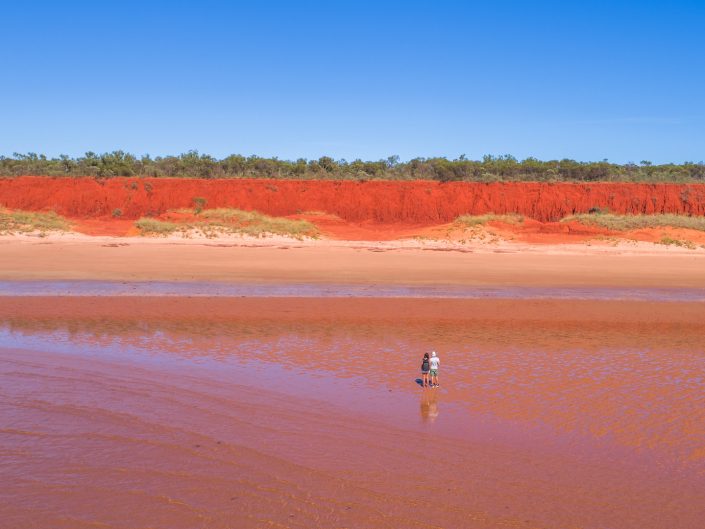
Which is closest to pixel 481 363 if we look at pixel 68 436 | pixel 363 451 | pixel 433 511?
pixel 363 451

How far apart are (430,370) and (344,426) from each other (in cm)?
206

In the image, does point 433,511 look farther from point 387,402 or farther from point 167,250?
point 167,250

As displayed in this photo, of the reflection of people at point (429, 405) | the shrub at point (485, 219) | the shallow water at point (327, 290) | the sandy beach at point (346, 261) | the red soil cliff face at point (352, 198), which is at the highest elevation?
the red soil cliff face at point (352, 198)

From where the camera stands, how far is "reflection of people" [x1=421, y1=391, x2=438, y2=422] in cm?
750

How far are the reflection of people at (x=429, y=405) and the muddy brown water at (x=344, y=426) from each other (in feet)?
0.15

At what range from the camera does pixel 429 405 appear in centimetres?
795

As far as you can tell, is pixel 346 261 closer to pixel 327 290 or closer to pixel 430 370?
pixel 327 290

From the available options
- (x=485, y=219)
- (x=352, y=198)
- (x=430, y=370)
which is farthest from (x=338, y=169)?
(x=430, y=370)

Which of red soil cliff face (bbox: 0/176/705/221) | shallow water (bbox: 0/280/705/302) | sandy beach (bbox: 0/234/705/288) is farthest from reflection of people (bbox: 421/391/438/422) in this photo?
red soil cliff face (bbox: 0/176/705/221)

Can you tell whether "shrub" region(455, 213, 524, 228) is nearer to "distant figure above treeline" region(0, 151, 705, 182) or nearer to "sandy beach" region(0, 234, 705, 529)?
"distant figure above treeline" region(0, 151, 705, 182)

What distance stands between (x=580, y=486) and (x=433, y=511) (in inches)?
58.2

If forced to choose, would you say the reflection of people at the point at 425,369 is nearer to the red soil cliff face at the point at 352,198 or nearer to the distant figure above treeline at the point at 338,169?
the red soil cliff face at the point at 352,198

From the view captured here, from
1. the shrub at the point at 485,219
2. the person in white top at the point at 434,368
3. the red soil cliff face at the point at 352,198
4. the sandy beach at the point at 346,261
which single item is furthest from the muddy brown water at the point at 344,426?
the red soil cliff face at the point at 352,198

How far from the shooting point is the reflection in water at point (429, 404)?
24.5ft
